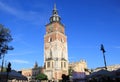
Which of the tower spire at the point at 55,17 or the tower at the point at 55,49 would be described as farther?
the tower spire at the point at 55,17

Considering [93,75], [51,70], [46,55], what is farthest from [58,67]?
[93,75]

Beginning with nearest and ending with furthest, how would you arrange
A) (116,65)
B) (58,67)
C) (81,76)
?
(81,76) → (58,67) → (116,65)

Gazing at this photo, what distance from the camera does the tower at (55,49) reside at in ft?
205

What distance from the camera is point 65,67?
6506 cm

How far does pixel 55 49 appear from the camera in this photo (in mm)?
64375

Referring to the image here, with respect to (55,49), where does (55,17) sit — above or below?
above

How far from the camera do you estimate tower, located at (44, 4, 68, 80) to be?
2464 inches

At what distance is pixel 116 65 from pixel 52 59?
95.2ft

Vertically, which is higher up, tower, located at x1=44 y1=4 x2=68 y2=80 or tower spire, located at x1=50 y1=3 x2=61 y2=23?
tower spire, located at x1=50 y1=3 x2=61 y2=23

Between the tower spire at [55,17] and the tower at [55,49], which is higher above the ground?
the tower spire at [55,17]

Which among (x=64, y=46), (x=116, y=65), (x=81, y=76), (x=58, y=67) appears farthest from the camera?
(x=116, y=65)

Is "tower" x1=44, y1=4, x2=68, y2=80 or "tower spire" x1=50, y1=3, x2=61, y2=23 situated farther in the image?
"tower spire" x1=50, y1=3, x2=61, y2=23

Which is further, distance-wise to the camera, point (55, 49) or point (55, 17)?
point (55, 17)

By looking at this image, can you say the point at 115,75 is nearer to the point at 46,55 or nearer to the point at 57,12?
the point at 46,55
